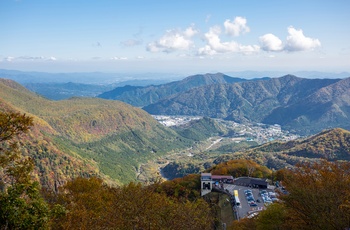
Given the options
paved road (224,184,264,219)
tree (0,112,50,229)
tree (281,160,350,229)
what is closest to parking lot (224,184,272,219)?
paved road (224,184,264,219)

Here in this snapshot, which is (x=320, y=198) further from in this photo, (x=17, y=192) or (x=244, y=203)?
(x=244, y=203)

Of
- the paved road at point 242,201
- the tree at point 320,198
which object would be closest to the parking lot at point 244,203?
the paved road at point 242,201

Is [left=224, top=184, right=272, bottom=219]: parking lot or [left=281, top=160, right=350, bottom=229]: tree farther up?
[left=281, top=160, right=350, bottom=229]: tree

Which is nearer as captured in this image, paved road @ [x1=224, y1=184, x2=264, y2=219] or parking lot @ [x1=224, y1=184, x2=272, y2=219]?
parking lot @ [x1=224, y1=184, x2=272, y2=219]

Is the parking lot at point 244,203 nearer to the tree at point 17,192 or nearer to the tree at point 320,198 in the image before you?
the tree at point 320,198

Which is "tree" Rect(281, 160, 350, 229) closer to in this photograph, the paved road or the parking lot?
the parking lot

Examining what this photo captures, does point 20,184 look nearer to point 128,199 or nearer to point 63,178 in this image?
point 128,199
